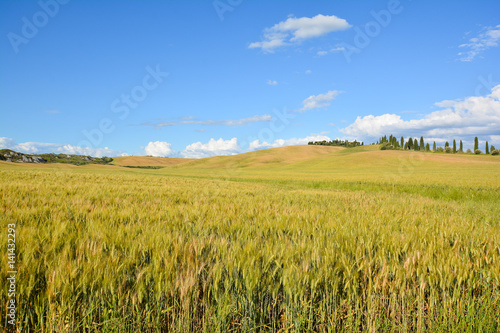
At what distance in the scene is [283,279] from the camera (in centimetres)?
211

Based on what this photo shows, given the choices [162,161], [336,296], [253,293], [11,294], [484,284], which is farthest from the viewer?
[162,161]

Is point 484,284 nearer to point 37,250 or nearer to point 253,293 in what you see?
point 253,293

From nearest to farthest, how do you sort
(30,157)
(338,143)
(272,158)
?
(30,157) → (272,158) → (338,143)

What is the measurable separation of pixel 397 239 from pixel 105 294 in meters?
3.47

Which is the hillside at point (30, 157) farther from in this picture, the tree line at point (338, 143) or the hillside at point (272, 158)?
the tree line at point (338, 143)

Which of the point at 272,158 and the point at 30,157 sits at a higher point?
the point at 272,158

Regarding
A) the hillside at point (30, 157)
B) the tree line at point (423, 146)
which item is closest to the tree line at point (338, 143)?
the tree line at point (423, 146)

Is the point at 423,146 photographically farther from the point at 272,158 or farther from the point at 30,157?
the point at 30,157

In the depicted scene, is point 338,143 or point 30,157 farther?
point 338,143

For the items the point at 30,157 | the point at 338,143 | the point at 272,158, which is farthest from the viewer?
the point at 338,143

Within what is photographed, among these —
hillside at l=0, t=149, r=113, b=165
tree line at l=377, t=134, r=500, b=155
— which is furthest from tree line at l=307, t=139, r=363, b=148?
Result: hillside at l=0, t=149, r=113, b=165

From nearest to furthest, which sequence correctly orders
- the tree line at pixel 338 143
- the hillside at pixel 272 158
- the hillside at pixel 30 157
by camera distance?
the hillside at pixel 30 157
the hillside at pixel 272 158
the tree line at pixel 338 143

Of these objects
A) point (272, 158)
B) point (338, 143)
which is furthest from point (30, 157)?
point (338, 143)

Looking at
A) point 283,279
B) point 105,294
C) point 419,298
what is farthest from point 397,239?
point 105,294
